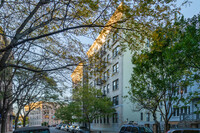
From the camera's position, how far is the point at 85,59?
35.7ft

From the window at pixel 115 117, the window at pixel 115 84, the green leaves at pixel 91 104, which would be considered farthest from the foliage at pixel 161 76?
the window at pixel 115 84

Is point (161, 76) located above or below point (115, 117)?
above

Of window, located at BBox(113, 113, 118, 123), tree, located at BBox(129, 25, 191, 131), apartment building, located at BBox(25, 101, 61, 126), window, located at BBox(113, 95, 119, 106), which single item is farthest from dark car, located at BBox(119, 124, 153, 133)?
window, located at BBox(113, 95, 119, 106)

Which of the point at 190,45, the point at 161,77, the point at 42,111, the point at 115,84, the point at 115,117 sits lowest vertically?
the point at 115,117

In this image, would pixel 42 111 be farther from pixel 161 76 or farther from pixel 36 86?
A: pixel 161 76

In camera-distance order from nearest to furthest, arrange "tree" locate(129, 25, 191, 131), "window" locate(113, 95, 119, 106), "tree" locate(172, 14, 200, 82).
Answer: "tree" locate(172, 14, 200, 82) < "tree" locate(129, 25, 191, 131) < "window" locate(113, 95, 119, 106)

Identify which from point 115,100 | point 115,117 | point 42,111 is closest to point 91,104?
point 115,117

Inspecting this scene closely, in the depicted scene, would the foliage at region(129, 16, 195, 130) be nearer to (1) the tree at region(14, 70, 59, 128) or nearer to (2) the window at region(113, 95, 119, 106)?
(1) the tree at region(14, 70, 59, 128)

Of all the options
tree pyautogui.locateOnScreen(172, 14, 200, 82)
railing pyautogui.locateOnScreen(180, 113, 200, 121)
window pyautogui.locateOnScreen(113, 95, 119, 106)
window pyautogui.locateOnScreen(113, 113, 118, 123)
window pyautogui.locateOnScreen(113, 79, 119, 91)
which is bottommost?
window pyautogui.locateOnScreen(113, 113, 118, 123)

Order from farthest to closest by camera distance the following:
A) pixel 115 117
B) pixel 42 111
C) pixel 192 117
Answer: pixel 115 117 → pixel 42 111 → pixel 192 117

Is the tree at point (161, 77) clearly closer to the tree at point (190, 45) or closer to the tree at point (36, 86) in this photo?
the tree at point (190, 45)

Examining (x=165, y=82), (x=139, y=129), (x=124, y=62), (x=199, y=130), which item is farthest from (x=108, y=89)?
(x=199, y=130)

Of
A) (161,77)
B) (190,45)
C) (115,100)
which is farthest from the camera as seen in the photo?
(115,100)

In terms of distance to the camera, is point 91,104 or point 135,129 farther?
point 91,104
